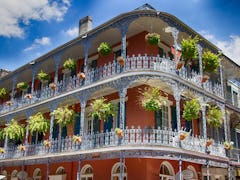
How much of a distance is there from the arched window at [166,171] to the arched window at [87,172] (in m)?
3.56

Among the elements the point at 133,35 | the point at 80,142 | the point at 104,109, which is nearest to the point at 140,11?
the point at 133,35

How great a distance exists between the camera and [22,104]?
1847cm

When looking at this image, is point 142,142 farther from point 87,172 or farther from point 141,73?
point 87,172

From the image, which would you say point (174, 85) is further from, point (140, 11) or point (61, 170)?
point (61, 170)

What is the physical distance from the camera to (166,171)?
45.8 ft

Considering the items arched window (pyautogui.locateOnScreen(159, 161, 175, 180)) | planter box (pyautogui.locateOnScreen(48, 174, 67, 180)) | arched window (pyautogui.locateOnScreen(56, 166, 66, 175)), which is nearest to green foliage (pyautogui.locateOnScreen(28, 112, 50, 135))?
arched window (pyautogui.locateOnScreen(56, 166, 66, 175))

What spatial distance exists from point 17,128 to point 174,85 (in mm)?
9333

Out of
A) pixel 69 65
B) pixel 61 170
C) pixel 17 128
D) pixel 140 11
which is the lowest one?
pixel 61 170

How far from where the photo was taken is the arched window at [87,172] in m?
15.1

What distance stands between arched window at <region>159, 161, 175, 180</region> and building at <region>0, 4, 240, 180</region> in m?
0.04

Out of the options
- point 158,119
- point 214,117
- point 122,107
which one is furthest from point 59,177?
point 214,117

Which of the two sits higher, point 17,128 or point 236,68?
point 236,68

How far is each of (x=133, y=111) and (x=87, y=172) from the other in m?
4.15

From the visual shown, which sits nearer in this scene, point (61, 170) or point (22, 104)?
point (61, 170)
